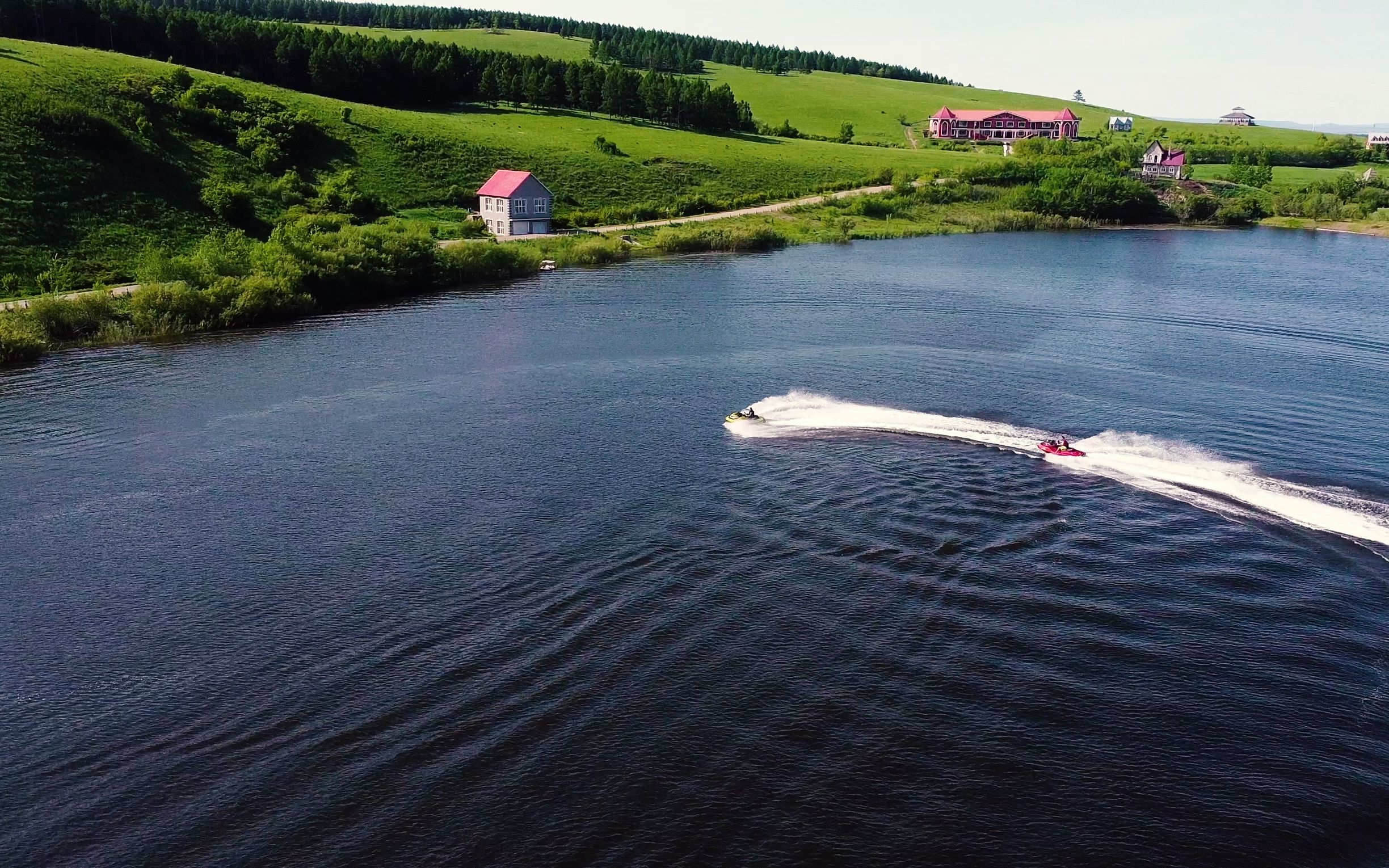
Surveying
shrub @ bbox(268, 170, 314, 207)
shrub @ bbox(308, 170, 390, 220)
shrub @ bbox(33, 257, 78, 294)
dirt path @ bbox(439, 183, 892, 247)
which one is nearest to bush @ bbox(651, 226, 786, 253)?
dirt path @ bbox(439, 183, 892, 247)

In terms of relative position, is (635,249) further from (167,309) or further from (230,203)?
(167,309)

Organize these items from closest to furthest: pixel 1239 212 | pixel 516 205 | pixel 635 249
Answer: pixel 635 249, pixel 516 205, pixel 1239 212

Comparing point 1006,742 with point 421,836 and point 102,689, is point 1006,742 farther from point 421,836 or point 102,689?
point 102,689

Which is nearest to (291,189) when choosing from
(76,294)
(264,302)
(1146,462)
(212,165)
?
(212,165)

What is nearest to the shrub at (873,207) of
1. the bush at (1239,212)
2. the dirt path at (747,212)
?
the dirt path at (747,212)

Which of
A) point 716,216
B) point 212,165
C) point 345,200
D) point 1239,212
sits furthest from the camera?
point 1239,212

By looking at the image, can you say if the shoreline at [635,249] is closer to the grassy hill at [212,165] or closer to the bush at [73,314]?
the bush at [73,314]

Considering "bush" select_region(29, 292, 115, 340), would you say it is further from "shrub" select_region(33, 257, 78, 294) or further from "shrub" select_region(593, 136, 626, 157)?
"shrub" select_region(593, 136, 626, 157)

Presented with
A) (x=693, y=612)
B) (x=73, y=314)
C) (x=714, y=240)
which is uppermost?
(x=714, y=240)

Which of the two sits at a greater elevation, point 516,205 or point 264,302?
point 516,205
